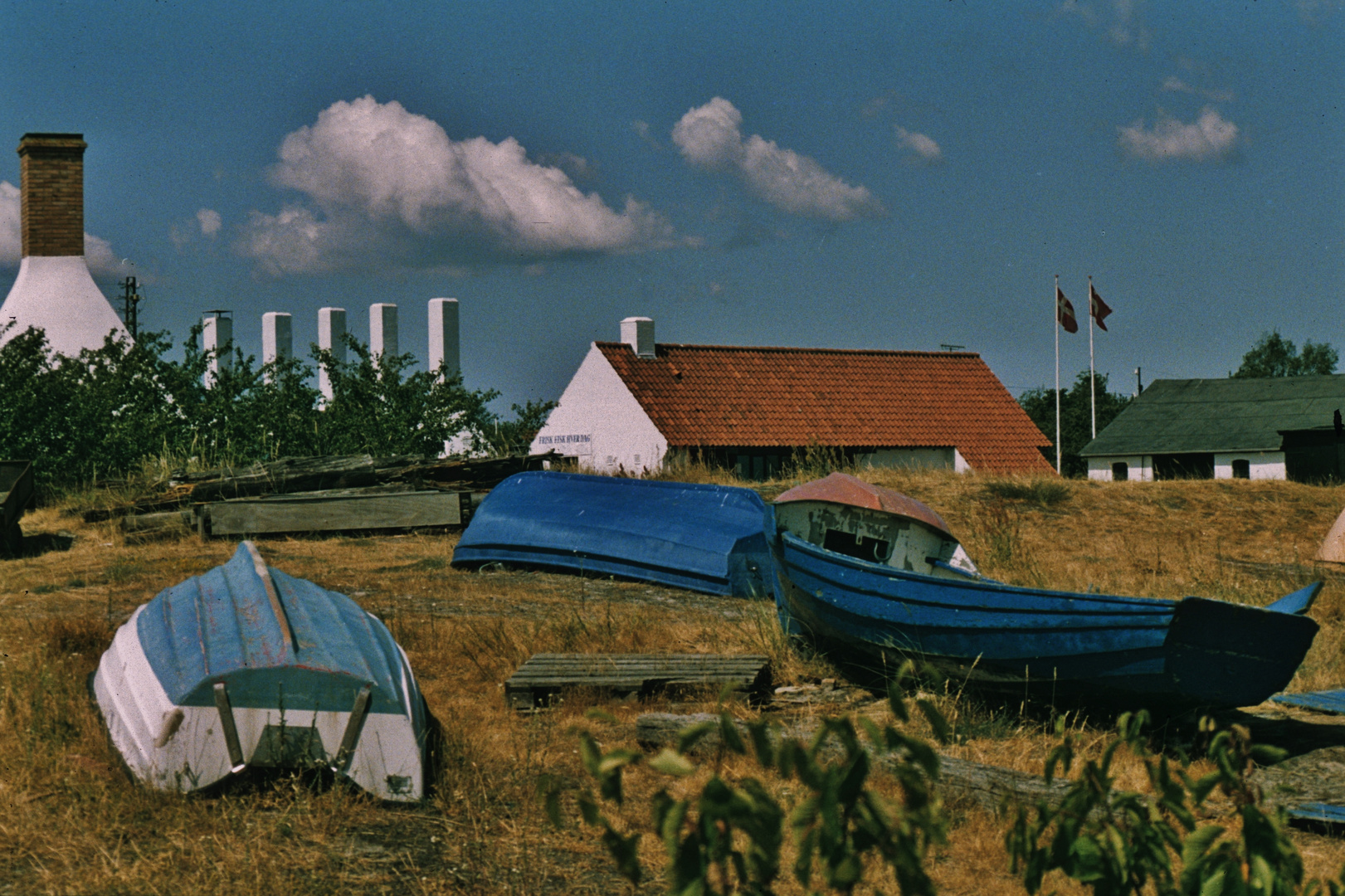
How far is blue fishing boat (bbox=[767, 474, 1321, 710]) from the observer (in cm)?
625

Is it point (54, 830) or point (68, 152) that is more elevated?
point (68, 152)

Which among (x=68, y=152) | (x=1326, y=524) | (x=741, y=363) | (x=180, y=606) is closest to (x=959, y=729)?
(x=180, y=606)

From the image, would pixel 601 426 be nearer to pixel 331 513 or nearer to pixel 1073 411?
pixel 331 513

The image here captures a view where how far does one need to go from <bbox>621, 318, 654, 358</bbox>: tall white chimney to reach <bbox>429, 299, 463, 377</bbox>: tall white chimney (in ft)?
27.9

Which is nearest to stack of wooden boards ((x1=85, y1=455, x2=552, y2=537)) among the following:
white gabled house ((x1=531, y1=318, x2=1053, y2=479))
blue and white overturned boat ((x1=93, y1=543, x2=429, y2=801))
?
blue and white overturned boat ((x1=93, y1=543, x2=429, y2=801))

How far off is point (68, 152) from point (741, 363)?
20195 mm

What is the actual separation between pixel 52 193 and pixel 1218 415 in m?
48.3

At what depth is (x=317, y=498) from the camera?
1680cm

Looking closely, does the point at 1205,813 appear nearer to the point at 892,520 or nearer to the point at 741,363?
the point at 892,520

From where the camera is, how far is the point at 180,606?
6.58 metres

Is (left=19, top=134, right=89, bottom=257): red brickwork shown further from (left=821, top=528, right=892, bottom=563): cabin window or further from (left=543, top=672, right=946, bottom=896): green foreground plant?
(left=543, top=672, right=946, bottom=896): green foreground plant

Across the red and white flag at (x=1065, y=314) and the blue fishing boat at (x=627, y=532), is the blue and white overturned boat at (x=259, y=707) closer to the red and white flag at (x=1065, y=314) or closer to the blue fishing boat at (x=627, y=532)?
the blue fishing boat at (x=627, y=532)

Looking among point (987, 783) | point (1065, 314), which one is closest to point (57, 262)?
point (987, 783)

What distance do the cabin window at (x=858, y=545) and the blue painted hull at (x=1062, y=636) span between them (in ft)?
4.96
